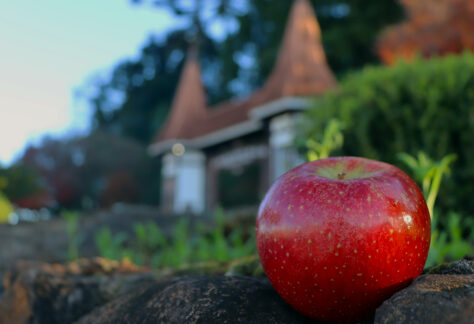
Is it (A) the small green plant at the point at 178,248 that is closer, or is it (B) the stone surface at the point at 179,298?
(B) the stone surface at the point at 179,298

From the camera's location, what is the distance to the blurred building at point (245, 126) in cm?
1202

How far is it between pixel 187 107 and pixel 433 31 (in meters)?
9.20

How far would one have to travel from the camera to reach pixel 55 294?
2553 mm

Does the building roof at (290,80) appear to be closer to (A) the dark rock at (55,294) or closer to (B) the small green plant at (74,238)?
(B) the small green plant at (74,238)

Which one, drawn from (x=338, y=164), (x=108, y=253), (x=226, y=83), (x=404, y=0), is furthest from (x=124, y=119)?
(x=338, y=164)

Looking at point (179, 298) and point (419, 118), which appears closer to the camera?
point (179, 298)

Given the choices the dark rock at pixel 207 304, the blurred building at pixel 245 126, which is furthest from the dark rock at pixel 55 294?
the blurred building at pixel 245 126

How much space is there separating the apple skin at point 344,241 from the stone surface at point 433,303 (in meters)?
0.12

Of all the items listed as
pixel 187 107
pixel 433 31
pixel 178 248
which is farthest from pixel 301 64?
pixel 178 248

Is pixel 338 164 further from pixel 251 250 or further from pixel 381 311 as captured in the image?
pixel 251 250

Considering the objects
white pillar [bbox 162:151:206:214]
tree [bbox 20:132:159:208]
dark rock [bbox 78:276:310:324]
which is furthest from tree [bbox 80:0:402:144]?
dark rock [bbox 78:276:310:324]

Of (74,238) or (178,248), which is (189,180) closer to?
(74,238)

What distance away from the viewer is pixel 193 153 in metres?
17.4

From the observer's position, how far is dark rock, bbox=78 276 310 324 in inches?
67.1
